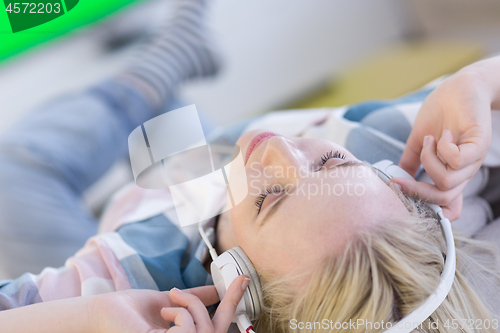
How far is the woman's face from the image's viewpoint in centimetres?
47

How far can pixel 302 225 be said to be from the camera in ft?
1.57

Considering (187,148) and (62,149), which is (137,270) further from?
(62,149)

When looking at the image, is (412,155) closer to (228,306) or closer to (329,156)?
(329,156)

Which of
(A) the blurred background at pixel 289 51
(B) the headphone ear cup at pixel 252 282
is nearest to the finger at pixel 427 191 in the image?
(B) the headphone ear cup at pixel 252 282

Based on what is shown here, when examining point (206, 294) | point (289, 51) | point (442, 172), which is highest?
point (289, 51)

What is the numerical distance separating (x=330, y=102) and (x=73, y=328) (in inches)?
49.7

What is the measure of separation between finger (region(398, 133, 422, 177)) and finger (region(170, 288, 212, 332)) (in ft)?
1.42

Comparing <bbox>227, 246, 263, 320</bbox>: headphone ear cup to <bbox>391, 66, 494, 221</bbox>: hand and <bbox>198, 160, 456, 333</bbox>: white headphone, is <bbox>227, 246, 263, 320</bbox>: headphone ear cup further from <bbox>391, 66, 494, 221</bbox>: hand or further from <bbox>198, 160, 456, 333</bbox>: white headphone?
<bbox>391, 66, 494, 221</bbox>: hand

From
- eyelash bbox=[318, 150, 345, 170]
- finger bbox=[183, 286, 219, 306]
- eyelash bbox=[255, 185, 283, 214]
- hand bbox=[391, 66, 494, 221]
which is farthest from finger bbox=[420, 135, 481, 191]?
finger bbox=[183, 286, 219, 306]

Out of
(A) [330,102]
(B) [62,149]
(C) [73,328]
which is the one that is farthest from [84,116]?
(A) [330,102]

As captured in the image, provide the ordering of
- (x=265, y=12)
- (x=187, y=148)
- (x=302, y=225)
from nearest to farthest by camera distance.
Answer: (x=302, y=225) < (x=187, y=148) < (x=265, y=12)

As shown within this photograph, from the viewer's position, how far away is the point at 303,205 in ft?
1.58

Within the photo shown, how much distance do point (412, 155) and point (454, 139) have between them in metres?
0.10

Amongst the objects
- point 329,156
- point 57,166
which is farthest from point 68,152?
point 329,156
